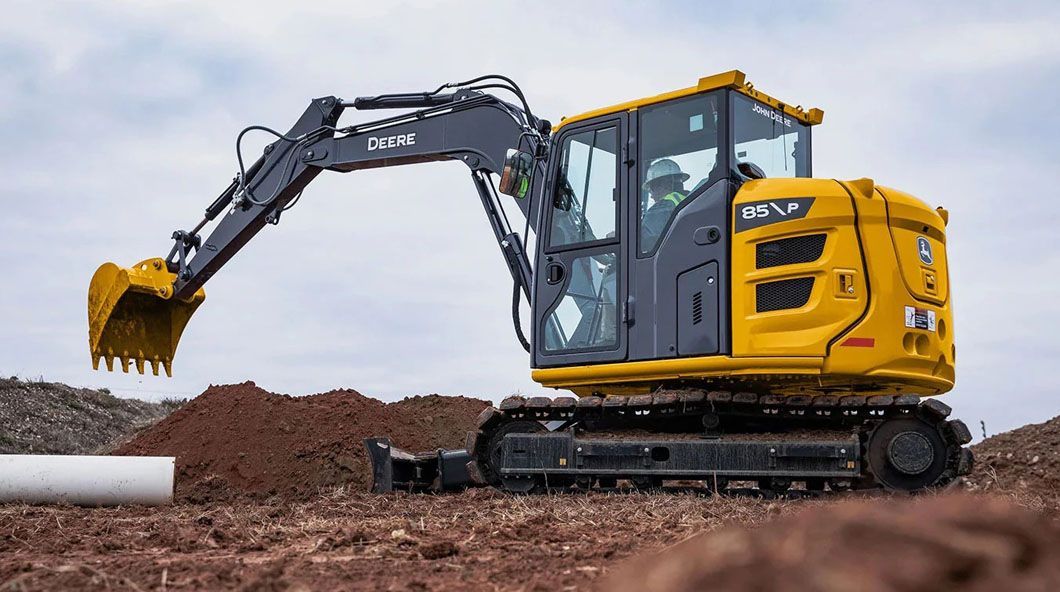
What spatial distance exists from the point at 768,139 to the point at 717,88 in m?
0.81

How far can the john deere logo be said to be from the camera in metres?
8.56

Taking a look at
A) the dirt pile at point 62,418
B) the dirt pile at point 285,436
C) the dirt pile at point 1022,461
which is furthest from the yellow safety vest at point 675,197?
the dirt pile at point 62,418

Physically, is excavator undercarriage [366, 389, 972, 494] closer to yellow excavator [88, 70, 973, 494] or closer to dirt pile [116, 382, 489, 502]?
yellow excavator [88, 70, 973, 494]

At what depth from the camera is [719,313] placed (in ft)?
27.4

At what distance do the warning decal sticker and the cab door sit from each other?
6.85 ft

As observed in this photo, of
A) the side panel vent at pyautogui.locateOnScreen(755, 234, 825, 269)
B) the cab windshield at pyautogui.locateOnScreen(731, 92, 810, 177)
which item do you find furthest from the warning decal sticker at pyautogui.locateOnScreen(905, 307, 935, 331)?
the cab windshield at pyautogui.locateOnScreen(731, 92, 810, 177)

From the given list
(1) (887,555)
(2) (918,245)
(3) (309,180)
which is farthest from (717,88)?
(1) (887,555)

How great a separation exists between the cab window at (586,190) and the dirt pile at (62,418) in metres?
10.3

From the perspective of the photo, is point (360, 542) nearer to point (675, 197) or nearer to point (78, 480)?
point (675, 197)

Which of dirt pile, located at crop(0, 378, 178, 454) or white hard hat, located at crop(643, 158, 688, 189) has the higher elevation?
white hard hat, located at crop(643, 158, 688, 189)

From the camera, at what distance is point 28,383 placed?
1989cm

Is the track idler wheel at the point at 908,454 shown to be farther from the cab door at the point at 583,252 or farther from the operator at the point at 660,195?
the operator at the point at 660,195

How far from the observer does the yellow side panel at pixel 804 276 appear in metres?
8.09

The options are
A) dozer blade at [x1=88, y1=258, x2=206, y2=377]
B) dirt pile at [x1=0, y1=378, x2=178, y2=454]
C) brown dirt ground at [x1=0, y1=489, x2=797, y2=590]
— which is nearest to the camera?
brown dirt ground at [x1=0, y1=489, x2=797, y2=590]
